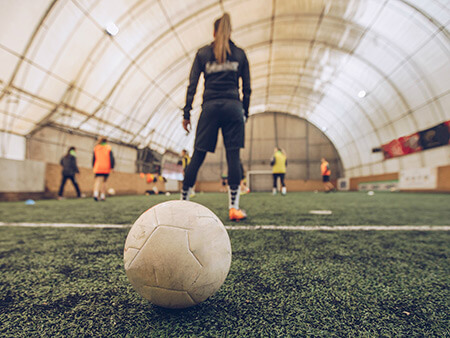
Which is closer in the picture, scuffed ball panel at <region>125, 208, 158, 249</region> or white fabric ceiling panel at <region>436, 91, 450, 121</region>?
scuffed ball panel at <region>125, 208, 158, 249</region>

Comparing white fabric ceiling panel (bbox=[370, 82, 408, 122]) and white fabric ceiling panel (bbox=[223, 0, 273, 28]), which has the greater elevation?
white fabric ceiling panel (bbox=[223, 0, 273, 28])

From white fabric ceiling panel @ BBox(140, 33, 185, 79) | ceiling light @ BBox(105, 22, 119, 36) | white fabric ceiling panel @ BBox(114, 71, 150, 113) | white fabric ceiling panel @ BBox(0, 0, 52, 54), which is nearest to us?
white fabric ceiling panel @ BBox(0, 0, 52, 54)

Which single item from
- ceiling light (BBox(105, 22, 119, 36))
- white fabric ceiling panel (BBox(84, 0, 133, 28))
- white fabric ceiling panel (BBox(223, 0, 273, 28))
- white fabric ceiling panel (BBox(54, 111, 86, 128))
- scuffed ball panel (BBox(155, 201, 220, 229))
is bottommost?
scuffed ball panel (BBox(155, 201, 220, 229))

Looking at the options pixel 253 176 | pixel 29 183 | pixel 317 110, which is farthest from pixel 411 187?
pixel 29 183

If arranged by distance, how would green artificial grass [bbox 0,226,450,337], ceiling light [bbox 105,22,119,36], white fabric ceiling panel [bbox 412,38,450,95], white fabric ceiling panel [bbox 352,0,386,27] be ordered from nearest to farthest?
green artificial grass [bbox 0,226,450,337]
ceiling light [bbox 105,22,119,36]
white fabric ceiling panel [bbox 352,0,386,27]
white fabric ceiling panel [bbox 412,38,450,95]

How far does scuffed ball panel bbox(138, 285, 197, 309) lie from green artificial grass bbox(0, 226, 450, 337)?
4cm

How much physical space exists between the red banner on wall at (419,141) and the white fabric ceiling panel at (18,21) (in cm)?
1690

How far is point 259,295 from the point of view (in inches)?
36.6

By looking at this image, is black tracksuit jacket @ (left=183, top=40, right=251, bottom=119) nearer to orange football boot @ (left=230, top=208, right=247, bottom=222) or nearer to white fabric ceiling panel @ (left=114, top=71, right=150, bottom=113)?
orange football boot @ (left=230, top=208, right=247, bottom=222)

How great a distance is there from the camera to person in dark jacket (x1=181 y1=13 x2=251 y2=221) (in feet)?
8.33

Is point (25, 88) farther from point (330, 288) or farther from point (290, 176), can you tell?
point (290, 176)

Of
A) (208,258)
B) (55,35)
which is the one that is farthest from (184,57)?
(208,258)

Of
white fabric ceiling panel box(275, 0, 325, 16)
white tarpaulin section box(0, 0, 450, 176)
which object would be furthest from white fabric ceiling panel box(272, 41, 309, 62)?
white fabric ceiling panel box(275, 0, 325, 16)

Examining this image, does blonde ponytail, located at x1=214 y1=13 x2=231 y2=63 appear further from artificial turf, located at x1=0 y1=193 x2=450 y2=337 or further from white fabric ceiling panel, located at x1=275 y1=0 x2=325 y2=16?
white fabric ceiling panel, located at x1=275 y1=0 x2=325 y2=16
